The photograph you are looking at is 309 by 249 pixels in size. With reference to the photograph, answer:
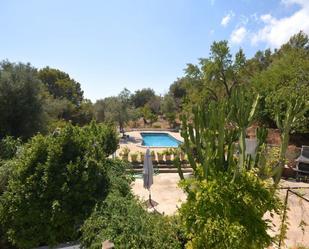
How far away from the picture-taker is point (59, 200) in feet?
25.4

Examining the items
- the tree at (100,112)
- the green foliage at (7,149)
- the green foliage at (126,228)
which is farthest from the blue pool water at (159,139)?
the green foliage at (126,228)

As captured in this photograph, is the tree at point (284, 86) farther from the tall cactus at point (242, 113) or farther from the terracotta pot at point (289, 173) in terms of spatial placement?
the tall cactus at point (242, 113)

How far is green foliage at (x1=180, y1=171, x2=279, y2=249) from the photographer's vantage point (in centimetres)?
531

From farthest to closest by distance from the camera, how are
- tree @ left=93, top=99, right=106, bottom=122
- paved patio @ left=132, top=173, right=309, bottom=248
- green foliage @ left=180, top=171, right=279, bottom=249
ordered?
tree @ left=93, top=99, right=106, bottom=122 → paved patio @ left=132, top=173, right=309, bottom=248 → green foliage @ left=180, top=171, right=279, bottom=249

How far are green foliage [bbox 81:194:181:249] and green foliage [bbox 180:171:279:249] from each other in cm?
62

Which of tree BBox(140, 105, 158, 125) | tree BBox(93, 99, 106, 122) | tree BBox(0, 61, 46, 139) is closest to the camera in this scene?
tree BBox(0, 61, 46, 139)

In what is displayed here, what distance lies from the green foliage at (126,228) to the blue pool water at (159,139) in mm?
25578

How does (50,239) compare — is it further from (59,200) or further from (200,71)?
(200,71)

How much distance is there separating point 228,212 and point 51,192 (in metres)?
4.81

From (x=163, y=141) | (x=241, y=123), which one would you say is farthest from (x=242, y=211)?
(x=163, y=141)

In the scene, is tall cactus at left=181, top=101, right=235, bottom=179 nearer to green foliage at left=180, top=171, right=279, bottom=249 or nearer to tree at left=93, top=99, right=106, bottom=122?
green foliage at left=180, top=171, right=279, bottom=249

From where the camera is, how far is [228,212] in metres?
5.41

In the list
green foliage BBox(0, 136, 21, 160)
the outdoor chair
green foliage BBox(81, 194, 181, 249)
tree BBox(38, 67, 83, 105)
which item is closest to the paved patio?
the outdoor chair

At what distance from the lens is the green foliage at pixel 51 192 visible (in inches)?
300
